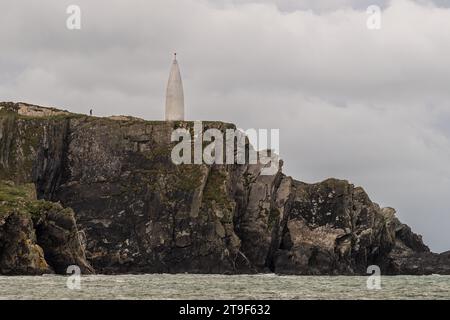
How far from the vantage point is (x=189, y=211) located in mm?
188875

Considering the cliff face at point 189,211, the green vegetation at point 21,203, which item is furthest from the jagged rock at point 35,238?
the cliff face at point 189,211

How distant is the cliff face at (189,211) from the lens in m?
185

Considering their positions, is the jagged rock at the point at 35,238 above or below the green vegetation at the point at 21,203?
below

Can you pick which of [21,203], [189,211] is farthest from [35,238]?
[189,211]

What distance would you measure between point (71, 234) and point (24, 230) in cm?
1080

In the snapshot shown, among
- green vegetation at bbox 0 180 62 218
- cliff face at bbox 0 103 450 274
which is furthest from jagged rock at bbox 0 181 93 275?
cliff face at bbox 0 103 450 274

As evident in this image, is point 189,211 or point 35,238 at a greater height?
point 189,211

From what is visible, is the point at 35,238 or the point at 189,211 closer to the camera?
the point at 35,238

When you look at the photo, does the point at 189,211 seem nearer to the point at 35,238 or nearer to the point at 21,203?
the point at 21,203

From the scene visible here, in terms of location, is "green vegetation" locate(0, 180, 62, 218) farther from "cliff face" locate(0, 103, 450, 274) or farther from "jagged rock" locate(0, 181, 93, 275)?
"cliff face" locate(0, 103, 450, 274)

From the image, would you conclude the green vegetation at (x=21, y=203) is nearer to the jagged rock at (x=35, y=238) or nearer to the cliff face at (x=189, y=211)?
the jagged rock at (x=35, y=238)

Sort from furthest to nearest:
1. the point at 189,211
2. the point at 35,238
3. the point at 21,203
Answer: the point at 189,211 → the point at 21,203 → the point at 35,238

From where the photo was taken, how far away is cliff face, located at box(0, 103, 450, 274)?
606ft
